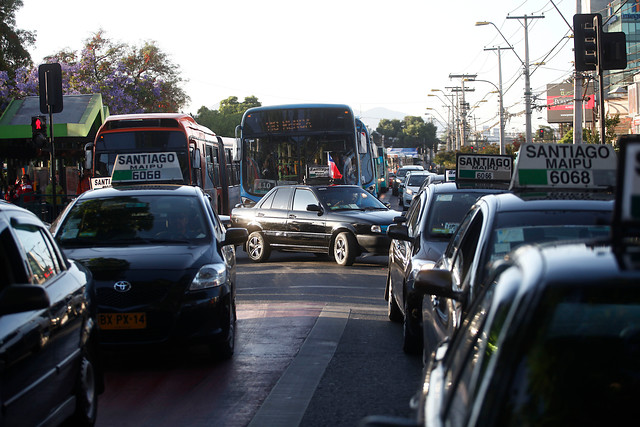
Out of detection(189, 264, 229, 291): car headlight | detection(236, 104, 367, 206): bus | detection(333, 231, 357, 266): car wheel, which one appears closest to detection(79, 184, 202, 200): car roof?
detection(189, 264, 229, 291): car headlight

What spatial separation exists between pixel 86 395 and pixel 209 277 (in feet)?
8.09

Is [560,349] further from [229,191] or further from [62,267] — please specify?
[229,191]

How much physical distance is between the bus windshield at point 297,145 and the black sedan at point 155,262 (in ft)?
42.8

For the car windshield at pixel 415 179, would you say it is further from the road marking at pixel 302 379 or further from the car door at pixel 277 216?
the road marking at pixel 302 379

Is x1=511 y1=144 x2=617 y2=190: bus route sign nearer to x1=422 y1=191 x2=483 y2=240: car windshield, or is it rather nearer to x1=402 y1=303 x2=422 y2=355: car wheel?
x1=402 y1=303 x2=422 y2=355: car wheel

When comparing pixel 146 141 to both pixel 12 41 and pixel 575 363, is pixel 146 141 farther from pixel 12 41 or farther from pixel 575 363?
pixel 12 41

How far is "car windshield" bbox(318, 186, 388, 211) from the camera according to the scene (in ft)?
57.6

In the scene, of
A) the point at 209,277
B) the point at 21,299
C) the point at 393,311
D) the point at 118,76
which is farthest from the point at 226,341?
the point at 118,76

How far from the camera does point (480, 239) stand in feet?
18.0

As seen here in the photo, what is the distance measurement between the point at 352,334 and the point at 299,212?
8357 millimetres

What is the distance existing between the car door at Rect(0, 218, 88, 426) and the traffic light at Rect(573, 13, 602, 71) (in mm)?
11551

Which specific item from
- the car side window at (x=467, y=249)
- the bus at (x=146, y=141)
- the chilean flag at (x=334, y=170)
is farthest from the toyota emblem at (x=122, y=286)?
the chilean flag at (x=334, y=170)

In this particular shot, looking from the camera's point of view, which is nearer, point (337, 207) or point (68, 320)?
point (68, 320)

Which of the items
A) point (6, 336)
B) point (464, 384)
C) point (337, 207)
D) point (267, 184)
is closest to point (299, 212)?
point (337, 207)
